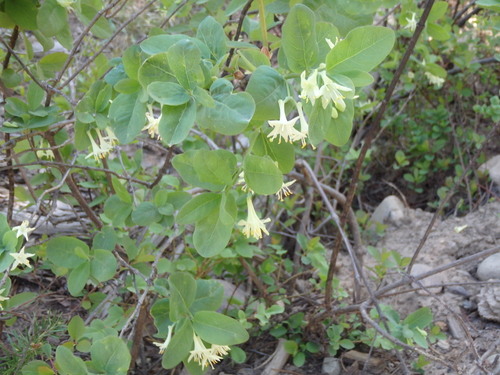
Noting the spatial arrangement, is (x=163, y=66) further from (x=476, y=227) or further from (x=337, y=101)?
(x=476, y=227)

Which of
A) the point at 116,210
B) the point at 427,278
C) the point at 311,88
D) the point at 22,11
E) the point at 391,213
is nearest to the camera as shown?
the point at 311,88

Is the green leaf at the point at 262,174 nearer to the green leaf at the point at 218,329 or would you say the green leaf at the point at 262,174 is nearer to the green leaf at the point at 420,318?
the green leaf at the point at 218,329

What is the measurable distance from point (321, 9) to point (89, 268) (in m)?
1.02

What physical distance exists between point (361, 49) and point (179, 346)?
0.84 metres

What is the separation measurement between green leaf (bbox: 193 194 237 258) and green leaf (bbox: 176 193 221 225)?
0.01 metres

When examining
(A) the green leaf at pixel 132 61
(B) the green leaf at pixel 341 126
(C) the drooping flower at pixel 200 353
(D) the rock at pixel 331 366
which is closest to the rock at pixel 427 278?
(D) the rock at pixel 331 366

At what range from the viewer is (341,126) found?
1183mm

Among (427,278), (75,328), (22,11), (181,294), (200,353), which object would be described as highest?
(22,11)

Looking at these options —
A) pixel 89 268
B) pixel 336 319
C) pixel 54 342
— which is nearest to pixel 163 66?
pixel 89 268

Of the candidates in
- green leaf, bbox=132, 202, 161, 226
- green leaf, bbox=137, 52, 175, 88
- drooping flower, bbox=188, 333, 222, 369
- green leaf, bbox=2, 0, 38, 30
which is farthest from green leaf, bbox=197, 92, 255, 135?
green leaf, bbox=2, 0, 38, 30

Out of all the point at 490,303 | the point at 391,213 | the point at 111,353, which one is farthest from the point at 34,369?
the point at 391,213

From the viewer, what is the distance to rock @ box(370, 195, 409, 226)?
320 centimetres

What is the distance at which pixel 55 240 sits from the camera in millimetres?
1621

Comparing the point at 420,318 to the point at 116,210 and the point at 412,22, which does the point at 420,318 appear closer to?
the point at 116,210
